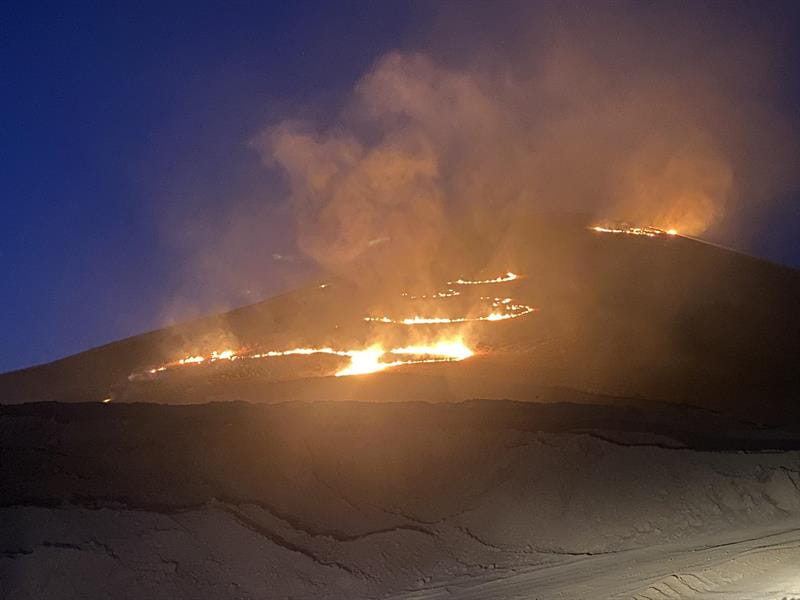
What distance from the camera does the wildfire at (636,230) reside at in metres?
22.7

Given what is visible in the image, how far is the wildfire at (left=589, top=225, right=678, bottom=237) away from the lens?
2266 cm

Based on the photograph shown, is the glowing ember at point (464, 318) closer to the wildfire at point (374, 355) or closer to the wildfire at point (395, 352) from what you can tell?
the wildfire at point (395, 352)

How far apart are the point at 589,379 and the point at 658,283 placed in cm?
745

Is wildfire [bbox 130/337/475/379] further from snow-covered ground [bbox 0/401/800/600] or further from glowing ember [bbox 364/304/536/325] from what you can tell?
snow-covered ground [bbox 0/401/800/600]

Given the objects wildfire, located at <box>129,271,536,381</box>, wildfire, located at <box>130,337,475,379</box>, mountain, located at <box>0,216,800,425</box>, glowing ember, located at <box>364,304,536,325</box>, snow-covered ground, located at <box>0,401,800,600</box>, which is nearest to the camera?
snow-covered ground, located at <box>0,401,800,600</box>

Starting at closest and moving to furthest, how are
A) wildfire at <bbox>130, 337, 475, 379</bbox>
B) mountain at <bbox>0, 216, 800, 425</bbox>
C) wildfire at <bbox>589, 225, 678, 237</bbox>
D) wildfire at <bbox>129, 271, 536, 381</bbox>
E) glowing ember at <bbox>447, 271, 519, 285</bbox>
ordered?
mountain at <bbox>0, 216, 800, 425</bbox> → wildfire at <bbox>130, 337, 475, 379</bbox> → wildfire at <bbox>129, 271, 536, 381</bbox> → glowing ember at <bbox>447, 271, 519, 285</bbox> → wildfire at <bbox>589, 225, 678, 237</bbox>

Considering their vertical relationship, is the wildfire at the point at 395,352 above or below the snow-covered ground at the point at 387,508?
above

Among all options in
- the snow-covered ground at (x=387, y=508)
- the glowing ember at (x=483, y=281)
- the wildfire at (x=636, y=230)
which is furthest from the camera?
the wildfire at (x=636, y=230)

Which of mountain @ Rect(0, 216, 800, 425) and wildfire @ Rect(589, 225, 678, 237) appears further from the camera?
wildfire @ Rect(589, 225, 678, 237)

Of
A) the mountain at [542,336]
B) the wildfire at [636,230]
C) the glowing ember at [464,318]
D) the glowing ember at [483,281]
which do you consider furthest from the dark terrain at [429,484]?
the wildfire at [636,230]

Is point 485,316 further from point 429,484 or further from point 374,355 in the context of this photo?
point 429,484

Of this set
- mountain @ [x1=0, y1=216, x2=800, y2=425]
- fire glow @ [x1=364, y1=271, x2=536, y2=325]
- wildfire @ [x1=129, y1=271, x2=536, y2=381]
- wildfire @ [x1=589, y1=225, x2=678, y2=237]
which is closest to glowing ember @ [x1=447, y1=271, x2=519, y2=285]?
mountain @ [x1=0, y1=216, x2=800, y2=425]

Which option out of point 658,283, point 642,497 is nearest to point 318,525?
point 642,497

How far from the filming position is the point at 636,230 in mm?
23016
